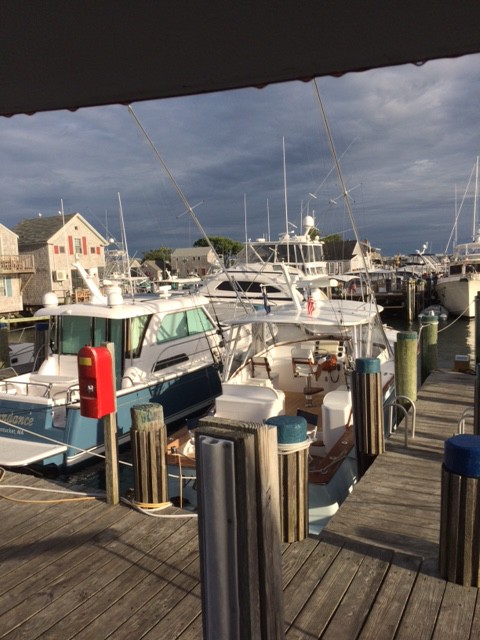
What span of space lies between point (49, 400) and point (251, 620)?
6.02 meters

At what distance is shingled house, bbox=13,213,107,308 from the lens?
1431 inches

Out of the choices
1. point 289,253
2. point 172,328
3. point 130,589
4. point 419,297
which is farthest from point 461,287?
point 130,589

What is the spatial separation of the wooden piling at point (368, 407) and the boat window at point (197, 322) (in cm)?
606

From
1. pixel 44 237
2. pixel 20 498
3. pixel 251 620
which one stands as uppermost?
pixel 44 237

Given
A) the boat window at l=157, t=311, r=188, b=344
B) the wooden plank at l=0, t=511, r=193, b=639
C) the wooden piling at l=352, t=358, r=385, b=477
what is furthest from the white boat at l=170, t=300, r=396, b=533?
the wooden plank at l=0, t=511, r=193, b=639

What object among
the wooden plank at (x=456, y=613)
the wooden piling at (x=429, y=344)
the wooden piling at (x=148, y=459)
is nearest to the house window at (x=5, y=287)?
the wooden piling at (x=429, y=344)

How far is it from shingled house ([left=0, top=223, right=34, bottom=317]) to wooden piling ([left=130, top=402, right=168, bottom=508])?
3035 centimetres

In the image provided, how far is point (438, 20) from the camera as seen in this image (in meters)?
1.49

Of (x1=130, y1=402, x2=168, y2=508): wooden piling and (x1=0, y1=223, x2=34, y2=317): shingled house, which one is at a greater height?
(x1=0, y1=223, x2=34, y2=317): shingled house

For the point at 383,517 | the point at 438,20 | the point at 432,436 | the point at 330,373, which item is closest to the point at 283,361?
the point at 330,373

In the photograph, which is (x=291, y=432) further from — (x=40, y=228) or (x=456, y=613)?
(x=40, y=228)

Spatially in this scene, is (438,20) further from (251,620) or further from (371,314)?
Answer: (371,314)

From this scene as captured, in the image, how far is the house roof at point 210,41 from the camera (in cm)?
147

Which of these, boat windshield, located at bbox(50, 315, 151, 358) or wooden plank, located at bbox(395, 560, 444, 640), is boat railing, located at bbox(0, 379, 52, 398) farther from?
wooden plank, located at bbox(395, 560, 444, 640)
